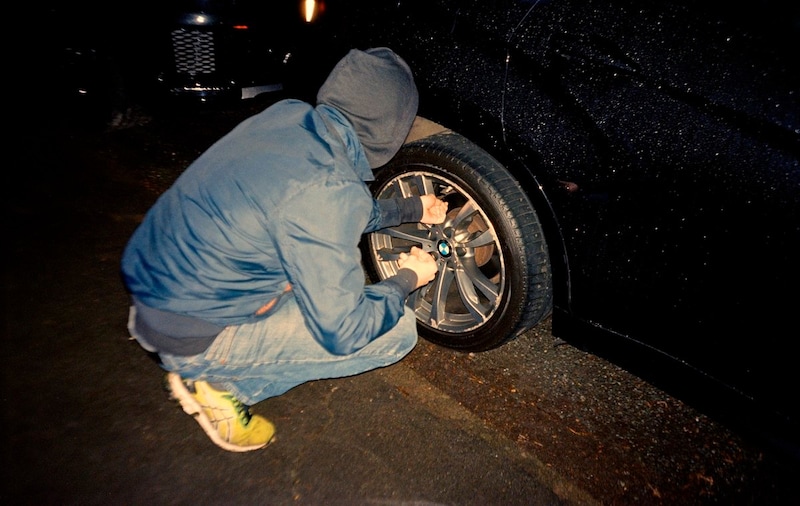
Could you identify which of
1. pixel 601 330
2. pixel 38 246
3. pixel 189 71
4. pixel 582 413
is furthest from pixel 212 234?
pixel 189 71

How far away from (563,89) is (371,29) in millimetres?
855

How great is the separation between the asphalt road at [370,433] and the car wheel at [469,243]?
0.73 ft

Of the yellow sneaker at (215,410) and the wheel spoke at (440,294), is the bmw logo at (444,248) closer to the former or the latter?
the wheel spoke at (440,294)

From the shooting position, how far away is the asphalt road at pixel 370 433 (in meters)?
1.61

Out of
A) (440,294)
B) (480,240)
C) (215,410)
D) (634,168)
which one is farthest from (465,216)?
(215,410)

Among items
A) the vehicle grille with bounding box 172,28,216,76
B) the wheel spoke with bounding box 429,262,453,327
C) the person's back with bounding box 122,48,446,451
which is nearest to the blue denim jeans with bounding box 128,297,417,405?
the person's back with bounding box 122,48,446,451

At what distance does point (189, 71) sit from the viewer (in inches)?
116

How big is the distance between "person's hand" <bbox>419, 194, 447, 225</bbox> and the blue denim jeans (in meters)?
0.47

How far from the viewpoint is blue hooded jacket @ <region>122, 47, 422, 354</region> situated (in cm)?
127

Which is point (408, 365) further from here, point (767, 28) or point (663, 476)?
point (767, 28)

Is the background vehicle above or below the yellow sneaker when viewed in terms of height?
above

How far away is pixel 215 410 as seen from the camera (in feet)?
5.46

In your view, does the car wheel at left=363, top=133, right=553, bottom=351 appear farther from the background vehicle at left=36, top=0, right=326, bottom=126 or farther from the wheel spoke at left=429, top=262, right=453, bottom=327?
the background vehicle at left=36, top=0, right=326, bottom=126

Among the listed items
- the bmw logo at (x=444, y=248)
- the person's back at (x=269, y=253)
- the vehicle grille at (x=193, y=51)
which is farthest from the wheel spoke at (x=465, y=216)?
the vehicle grille at (x=193, y=51)
